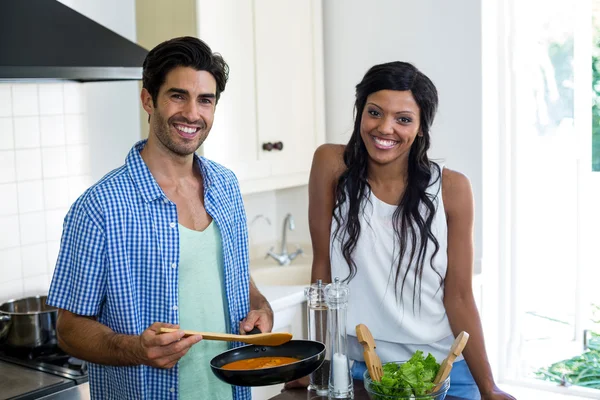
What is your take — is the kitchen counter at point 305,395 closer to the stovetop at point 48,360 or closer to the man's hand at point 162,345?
the man's hand at point 162,345

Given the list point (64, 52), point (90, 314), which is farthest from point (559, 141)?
point (90, 314)

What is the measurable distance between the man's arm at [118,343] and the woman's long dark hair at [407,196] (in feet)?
2.11

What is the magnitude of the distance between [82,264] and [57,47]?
840mm

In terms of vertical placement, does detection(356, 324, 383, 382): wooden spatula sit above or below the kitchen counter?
above

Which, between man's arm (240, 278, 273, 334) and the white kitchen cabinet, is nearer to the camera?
man's arm (240, 278, 273, 334)

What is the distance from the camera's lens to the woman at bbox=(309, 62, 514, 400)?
2.01 metres

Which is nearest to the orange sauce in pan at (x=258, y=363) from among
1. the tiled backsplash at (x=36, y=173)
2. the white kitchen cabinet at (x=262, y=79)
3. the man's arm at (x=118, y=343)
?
the man's arm at (x=118, y=343)

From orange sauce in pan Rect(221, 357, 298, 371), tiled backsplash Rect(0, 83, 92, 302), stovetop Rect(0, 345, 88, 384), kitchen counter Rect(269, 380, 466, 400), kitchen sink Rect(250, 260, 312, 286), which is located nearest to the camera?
orange sauce in pan Rect(221, 357, 298, 371)

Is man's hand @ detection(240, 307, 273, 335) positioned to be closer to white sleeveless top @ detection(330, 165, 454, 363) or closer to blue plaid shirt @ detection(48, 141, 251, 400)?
blue plaid shirt @ detection(48, 141, 251, 400)


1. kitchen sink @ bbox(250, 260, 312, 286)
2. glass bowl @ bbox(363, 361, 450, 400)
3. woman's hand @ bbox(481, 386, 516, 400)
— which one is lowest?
woman's hand @ bbox(481, 386, 516, 400)

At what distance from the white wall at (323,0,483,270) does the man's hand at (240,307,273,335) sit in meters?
1.83

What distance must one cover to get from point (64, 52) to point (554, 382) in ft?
8.56

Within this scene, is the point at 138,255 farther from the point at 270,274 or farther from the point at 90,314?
the point at 270,274

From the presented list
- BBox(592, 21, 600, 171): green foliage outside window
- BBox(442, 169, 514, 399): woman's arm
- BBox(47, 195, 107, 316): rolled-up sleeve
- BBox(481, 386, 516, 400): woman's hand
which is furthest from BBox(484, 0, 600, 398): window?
BBox(47, 195, 107, 316): rolled-up sleeve
